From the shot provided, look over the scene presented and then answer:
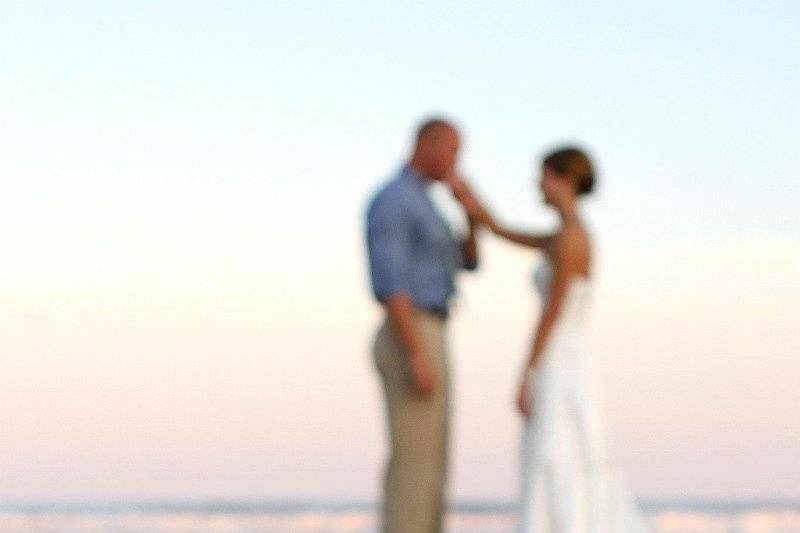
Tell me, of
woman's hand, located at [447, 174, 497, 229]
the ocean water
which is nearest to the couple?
woman's hand, located at [447, 174, 497, 229]

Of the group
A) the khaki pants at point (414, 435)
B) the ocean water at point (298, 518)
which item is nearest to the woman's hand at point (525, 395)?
the khaki pants at point (414, 435)

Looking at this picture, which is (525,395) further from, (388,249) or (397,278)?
(388,249)

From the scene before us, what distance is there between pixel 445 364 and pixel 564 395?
1.79 feet

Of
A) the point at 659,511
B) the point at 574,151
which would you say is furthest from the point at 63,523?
the point at 574,151

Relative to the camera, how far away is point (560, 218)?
20.3 feet

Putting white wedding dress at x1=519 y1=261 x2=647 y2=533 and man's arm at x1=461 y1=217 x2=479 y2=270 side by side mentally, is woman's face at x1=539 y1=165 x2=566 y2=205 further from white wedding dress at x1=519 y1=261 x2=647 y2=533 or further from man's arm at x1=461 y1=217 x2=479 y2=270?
man's arm at x1=461 y1=217 x2=479 y2=270

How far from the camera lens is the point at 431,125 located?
250 inches

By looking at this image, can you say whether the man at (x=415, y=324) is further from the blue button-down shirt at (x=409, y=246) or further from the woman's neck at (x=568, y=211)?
the woman's neck at (x=568, y=211)

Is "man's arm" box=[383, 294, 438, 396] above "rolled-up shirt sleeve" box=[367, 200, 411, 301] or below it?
below

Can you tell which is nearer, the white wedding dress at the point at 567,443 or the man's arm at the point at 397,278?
the man's arm at the point at 397,278

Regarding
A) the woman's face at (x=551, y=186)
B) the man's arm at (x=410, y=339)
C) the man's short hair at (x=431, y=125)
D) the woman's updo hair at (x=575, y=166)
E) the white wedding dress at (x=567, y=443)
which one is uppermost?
the man's short hair at (x=431, y=125)

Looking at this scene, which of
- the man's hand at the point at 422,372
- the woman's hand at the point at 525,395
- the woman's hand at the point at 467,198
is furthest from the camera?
the woman's hand at the point at 467,198

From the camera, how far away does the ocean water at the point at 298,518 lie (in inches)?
486

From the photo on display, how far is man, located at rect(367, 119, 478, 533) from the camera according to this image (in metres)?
6.12
